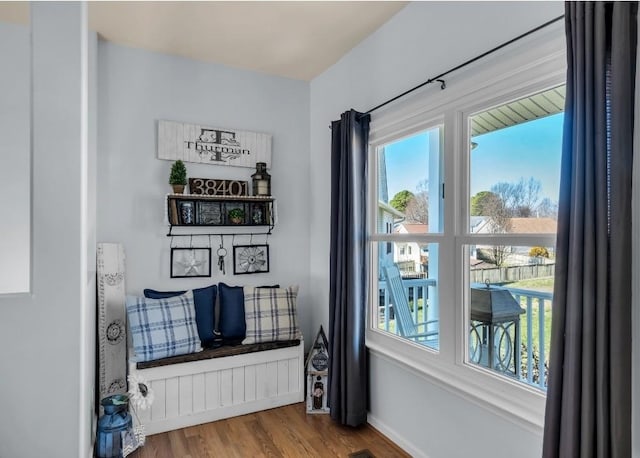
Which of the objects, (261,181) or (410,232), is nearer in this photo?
(410,232)

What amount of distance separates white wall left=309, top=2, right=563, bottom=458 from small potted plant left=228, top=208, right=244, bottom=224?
678 millimetres

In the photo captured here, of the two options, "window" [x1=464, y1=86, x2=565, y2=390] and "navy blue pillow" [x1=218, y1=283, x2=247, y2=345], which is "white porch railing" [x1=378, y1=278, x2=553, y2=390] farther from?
"navy blue pillow" [x1=218, y1=283, x2=247, y2=345]

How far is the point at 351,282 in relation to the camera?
103 inches

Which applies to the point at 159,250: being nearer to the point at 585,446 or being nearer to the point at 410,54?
the point at 410,54

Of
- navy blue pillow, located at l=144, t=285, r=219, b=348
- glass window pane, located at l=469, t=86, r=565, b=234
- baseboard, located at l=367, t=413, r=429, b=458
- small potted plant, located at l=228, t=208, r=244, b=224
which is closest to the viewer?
glass window pane, located at l=469, t=86, r=565, b=234

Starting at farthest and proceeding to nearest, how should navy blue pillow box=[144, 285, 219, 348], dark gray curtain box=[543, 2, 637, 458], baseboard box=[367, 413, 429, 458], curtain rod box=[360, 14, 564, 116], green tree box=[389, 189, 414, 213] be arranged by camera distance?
navy blue pillow box=[144, 285, 219, 348]
green tree box=[389, 189, 414, 213]
baseboard box=[367, 413, 429, 458]
curtain rod box=[360, 14, 564, 116]
dark gray curtain box=[543, 2, 637, 458]

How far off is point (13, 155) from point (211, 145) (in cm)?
130

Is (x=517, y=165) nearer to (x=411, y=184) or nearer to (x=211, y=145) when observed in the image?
(x=411, y=184)

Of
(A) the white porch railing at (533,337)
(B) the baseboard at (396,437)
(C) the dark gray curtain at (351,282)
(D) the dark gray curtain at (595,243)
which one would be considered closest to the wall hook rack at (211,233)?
(C) the dark gray curtain at (351,282)

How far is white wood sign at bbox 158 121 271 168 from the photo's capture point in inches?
118

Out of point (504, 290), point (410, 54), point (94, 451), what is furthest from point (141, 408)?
point (410, 54)

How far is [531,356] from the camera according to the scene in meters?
1.84

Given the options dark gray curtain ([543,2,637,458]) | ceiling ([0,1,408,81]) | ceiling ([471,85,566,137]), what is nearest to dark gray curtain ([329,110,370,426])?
ceiling ([0,1,408,81])

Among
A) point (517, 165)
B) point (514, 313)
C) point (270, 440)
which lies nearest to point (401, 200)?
point (517, 165)
